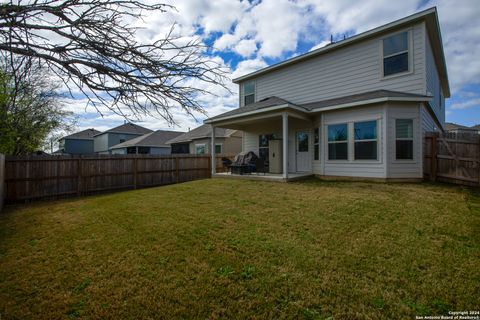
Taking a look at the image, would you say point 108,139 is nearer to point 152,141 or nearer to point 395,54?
point 152,141

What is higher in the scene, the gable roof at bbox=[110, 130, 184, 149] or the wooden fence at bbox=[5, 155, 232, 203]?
the gable roof at bbox=[110, 130, 184, 149]

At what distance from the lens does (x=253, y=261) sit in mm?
3355

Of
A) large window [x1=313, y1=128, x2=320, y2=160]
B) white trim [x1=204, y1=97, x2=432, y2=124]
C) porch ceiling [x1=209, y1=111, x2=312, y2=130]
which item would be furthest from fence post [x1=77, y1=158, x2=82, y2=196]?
large window [x1=313, y1=128, x2=320, y2=160]

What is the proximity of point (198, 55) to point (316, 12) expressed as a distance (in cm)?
991

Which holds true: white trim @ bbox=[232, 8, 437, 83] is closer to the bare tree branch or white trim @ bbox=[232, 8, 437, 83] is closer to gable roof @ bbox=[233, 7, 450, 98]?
gable roof @ bbox=[233, 7, 450, 98]

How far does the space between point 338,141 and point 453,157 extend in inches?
143

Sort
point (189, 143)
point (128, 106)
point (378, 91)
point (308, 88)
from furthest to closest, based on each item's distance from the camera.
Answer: point (189, 143), point (308, 88), point (378, 91), point (128, 106)

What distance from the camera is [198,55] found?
96.6 inches

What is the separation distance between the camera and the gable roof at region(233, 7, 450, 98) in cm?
838

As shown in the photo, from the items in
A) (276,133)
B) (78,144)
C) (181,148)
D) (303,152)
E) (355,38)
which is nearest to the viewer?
(355,38)

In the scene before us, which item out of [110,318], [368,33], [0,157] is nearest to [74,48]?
[110,318]

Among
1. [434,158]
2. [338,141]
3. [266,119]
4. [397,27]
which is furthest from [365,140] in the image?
[397,27]

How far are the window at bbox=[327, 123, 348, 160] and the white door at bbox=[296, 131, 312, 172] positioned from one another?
142cm

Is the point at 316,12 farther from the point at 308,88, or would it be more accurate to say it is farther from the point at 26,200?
the point at 26,200
